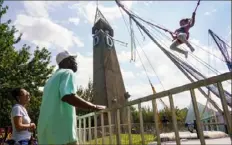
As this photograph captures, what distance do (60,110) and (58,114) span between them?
0.13 ft

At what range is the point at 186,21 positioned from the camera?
10.9 metres

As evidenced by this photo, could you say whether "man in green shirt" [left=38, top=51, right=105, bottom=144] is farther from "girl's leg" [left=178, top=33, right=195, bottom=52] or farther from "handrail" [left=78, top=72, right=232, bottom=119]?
"girl's leg" [left=178, top=33, right=195, bottom=52]

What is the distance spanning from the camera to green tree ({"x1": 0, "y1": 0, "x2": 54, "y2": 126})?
51.0ft

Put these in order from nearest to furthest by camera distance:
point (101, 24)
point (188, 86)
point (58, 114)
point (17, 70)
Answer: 1. point (58, 114)
2. point (188, 86)
3. point (17, 70)
4. point (101, 24)

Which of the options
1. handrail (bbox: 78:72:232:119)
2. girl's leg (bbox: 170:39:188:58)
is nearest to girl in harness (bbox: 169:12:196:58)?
girl's leg (bbox: 170:39:188:58)

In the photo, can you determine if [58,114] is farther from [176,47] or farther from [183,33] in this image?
[176,47]

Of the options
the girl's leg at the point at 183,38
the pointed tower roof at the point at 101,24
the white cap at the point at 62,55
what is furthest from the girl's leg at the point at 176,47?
the pointed tower roof at the point at 101,24

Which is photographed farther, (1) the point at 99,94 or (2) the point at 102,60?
(2) the point at 102,60

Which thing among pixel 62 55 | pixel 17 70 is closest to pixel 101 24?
pixel 17 70

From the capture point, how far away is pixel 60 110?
238 cm

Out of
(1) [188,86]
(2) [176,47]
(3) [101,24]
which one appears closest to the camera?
(1) [188,86]

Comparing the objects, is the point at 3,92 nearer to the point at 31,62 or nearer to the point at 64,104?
the point at 31,62

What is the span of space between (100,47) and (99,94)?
641 cm

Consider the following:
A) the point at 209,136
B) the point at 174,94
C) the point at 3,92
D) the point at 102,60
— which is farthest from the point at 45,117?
the point at 102,60
